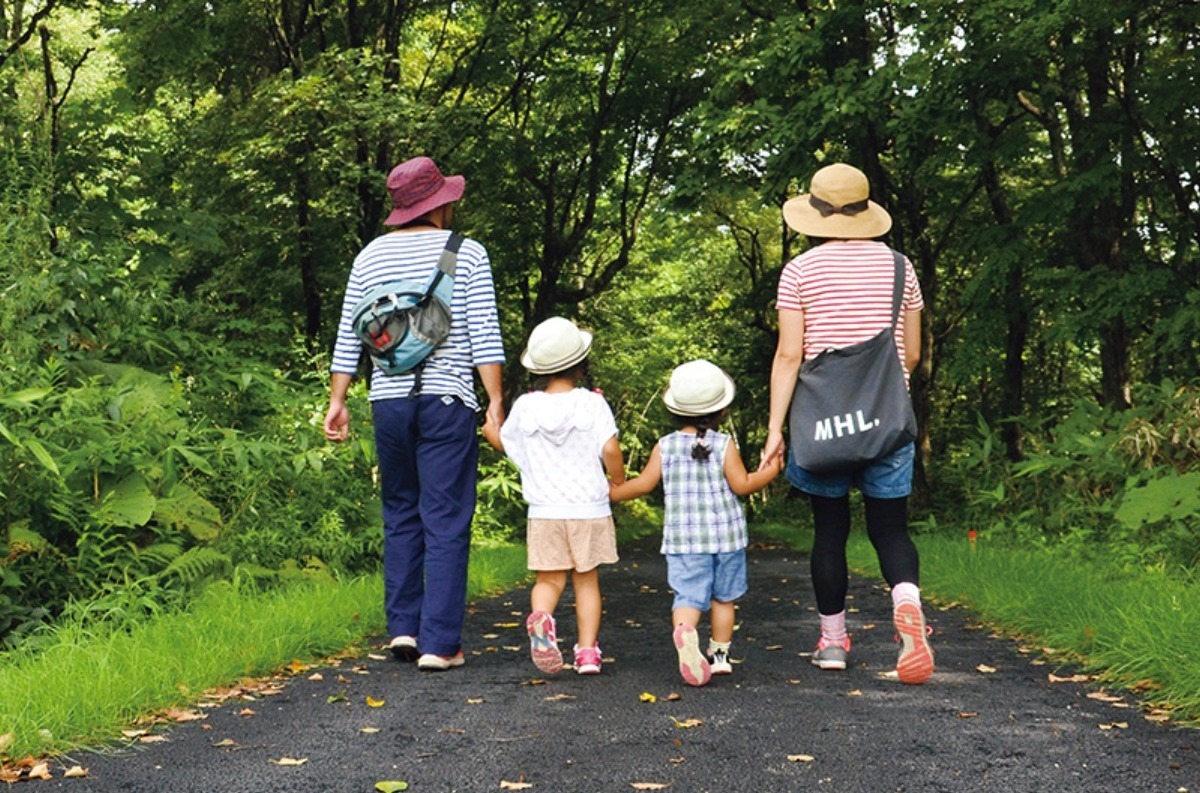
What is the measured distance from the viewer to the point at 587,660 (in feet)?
18.0

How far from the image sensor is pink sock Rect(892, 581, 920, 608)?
5.02 meters

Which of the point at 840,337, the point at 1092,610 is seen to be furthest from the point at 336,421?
the point at 1092,610

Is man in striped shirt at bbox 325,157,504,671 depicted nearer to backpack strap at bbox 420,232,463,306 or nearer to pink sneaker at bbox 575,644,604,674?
backpack strap at bbox 420,232,463,306

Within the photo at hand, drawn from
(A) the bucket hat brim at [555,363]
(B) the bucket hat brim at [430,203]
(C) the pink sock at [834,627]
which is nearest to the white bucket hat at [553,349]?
(A) the bucket hat brim at [555,363]

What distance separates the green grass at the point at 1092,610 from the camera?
4.95 metres

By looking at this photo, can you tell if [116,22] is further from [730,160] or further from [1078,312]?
[1078,312]

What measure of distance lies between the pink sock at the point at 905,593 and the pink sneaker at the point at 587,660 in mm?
1362

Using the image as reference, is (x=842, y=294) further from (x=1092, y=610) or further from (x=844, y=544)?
(x=1092, y=610)

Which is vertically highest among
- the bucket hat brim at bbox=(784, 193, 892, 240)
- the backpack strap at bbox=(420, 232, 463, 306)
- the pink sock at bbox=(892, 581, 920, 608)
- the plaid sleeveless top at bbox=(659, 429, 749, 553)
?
the bucket hat brim at bbox=(784, 193, 892, 240)

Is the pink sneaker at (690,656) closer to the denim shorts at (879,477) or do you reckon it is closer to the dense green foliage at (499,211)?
the denim shorts at (879,477)

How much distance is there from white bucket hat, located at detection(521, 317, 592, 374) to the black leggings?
1.30m

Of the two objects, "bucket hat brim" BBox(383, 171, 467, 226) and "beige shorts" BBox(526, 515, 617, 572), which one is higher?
"bucket hat brim" BBox(383, 171, 467, 226)

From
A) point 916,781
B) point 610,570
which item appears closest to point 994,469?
point 610,570

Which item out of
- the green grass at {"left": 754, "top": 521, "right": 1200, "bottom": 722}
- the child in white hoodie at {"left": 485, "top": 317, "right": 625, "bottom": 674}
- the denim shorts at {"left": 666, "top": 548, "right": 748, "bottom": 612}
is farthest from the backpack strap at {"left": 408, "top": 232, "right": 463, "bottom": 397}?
the green grass at {"left": 754, "top": 521, "right": 1200, "bottom": 722}
